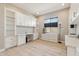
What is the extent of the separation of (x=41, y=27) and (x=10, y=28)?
4.02 m

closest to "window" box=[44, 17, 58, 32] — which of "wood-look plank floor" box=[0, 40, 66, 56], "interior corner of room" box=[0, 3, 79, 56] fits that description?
"interior corner of room" box=[0, 3, 79, 56]

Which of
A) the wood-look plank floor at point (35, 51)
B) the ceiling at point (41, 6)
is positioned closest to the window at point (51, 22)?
the ceiling at point (41, 6)

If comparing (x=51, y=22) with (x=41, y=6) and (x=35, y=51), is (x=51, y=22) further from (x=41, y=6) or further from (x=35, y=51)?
(x=35, y=51)

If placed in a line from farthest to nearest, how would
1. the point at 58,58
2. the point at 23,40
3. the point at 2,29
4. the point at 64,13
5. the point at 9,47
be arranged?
the point at 64,13 < the point at 23,40 < the point at 9,47 < the point at 2,29 < the point at 58,58

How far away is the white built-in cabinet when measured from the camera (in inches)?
154

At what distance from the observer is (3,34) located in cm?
358

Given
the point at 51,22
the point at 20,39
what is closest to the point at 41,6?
the point at 51,22

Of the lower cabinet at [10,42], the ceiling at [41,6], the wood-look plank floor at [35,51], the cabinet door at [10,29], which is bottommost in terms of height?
the wood-look plank floor at [35,51]

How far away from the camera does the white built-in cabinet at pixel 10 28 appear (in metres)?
3.92

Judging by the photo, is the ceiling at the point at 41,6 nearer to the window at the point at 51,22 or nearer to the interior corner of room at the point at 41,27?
the interior corner of room at the point at 41,27

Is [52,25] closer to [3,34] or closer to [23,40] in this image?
[23,40]

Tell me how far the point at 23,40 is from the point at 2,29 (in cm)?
178

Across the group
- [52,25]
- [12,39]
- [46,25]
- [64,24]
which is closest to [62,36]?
[64,24]

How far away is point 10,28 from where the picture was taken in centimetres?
426
